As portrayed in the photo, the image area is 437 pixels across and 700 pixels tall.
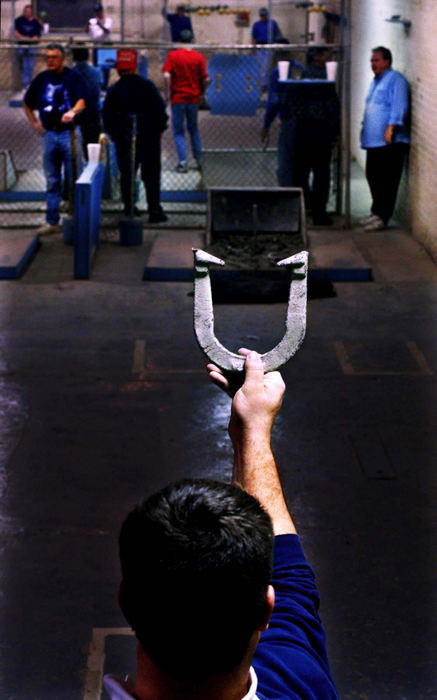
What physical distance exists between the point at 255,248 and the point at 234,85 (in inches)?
428

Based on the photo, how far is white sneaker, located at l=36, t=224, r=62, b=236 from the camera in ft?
41.9

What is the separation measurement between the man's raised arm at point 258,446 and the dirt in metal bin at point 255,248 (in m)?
8.66

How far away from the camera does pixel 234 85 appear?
21.5 metres

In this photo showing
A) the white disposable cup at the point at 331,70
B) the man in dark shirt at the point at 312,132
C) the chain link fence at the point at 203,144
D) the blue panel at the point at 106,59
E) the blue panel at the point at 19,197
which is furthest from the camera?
the blue panel at the point at 106,59

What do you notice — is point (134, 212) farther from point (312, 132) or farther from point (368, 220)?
point (368, 220)

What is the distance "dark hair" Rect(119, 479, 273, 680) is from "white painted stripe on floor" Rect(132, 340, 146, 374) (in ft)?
21.7

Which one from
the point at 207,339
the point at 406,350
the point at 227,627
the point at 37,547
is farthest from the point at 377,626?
the point at 406,350

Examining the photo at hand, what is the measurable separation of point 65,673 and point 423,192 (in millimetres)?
8801

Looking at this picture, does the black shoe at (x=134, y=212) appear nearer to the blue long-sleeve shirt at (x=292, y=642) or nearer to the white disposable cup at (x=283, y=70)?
the white disposable cup at (x=283, y=70)

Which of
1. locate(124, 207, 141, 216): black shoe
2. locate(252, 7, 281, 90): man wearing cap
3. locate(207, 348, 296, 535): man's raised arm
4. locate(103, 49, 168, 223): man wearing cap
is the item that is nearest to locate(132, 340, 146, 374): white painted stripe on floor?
locate(124, 207, 141, 216): black shoe

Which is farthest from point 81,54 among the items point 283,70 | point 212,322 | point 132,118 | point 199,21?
point 199,21

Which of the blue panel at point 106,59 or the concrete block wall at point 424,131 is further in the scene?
the blue panel at point 106,59

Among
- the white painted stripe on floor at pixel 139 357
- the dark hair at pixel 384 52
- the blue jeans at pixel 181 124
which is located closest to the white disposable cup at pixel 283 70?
the blue jeans at pixel 181 124

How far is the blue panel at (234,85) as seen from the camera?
68.4ft
